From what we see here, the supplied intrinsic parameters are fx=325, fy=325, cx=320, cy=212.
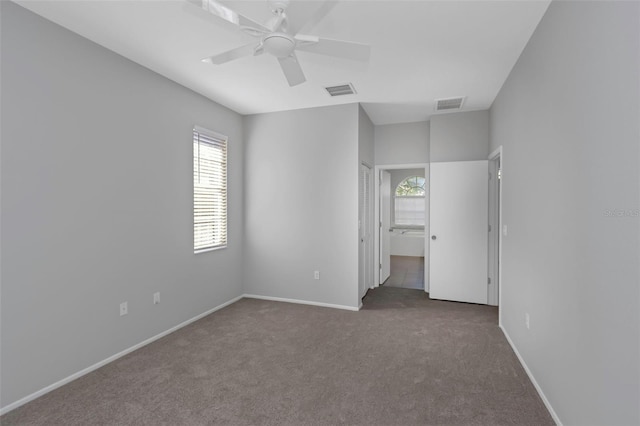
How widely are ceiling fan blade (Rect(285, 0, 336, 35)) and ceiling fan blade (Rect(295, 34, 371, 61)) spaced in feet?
0.30

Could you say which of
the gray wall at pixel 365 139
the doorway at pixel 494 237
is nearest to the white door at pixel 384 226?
the gray wall at pixel 365 139

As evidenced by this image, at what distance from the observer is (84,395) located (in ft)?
7.79

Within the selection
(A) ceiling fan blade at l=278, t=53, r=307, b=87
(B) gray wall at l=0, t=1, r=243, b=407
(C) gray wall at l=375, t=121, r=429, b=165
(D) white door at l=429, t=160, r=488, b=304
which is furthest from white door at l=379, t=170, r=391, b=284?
(A) ceiling fan blade at l=278, t=53, r=307, b=87

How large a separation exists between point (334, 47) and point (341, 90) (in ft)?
5.96

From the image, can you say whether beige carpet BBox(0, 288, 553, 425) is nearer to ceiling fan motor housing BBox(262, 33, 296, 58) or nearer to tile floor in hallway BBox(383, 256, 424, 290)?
tile floor in hallway BBox(383, 256, 424, 290)

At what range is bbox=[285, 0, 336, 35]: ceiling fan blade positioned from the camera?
1637 millimetres

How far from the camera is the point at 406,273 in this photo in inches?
261

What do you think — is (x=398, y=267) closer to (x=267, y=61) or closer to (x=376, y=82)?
(x=376, y=82)

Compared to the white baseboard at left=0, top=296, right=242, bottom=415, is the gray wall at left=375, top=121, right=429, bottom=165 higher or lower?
higher

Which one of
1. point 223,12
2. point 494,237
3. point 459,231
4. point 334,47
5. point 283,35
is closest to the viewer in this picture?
point 223,12

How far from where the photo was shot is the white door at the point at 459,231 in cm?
455

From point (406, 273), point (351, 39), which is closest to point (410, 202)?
point (406, 273)

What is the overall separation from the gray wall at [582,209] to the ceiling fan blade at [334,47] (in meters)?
1.16

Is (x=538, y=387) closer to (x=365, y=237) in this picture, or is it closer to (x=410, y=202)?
(x=365, y=237)
